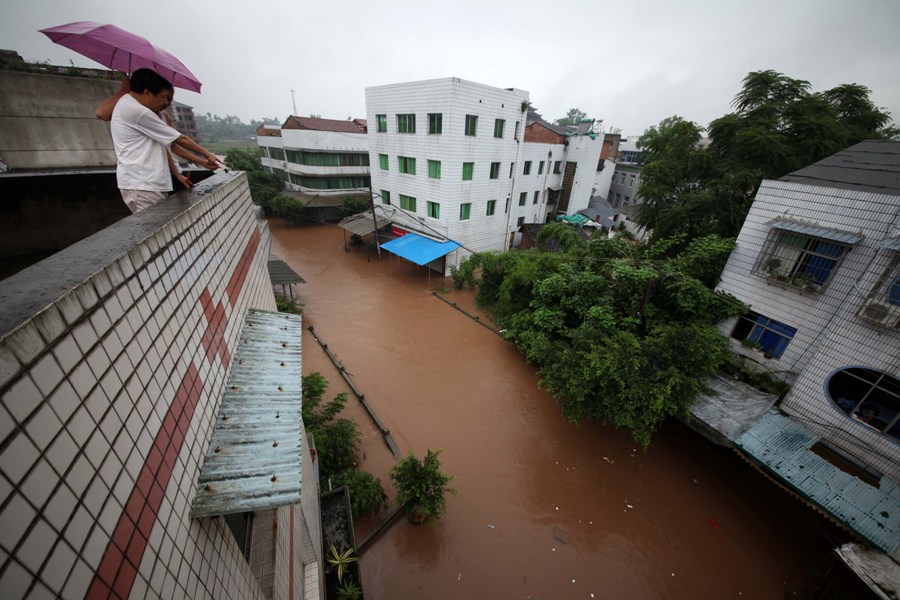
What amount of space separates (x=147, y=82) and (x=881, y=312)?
10845mm

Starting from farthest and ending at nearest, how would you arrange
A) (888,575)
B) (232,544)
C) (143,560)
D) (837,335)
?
(837,335) < (888,575) < (232,544) < (143,560)

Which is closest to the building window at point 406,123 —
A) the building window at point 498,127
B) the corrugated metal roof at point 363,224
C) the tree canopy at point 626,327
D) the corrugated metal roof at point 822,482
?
the building window at point 498,127

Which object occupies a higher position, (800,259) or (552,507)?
(800,259)

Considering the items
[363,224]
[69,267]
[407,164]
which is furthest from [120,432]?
[363,224]

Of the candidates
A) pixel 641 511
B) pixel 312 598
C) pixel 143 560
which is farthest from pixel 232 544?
pixel 641 511

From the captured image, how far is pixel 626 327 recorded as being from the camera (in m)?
8.84

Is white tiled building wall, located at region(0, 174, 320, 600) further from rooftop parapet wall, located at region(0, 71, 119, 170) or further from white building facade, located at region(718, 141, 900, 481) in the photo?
white building facade, located at region(718, 141, 900, 481)

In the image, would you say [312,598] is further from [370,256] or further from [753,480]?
[370,256]

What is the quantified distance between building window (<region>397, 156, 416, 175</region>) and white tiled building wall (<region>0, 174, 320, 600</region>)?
15410 mm

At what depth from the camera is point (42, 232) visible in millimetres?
3900

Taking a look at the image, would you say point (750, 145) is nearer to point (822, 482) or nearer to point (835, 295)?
point (835, 295)

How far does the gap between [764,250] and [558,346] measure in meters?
5.00

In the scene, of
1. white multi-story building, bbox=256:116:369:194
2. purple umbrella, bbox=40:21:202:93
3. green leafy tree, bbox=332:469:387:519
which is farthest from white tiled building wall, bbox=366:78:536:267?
purple umbrella, bbox=40:21:202:93

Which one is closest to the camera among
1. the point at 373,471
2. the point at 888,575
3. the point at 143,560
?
the point at 143,560
